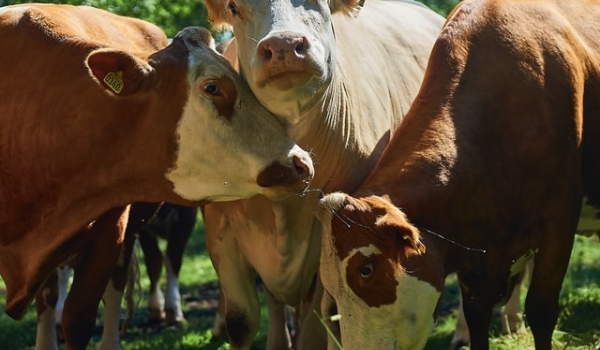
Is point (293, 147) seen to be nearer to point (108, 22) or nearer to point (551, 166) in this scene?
point (551, 166)

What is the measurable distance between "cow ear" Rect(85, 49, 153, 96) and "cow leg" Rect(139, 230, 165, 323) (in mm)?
4441

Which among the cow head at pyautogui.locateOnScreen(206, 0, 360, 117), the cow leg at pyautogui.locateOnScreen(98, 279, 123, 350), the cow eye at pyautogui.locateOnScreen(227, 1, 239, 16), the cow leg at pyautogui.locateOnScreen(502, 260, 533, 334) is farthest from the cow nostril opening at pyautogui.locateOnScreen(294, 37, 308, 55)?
the cow leg at pyautogui.locateOnScreen(502, 260, 533, 334)

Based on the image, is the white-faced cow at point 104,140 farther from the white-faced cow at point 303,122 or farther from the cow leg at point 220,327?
the cow leg at point 220,327

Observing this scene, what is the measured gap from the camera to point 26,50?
683 centimetres

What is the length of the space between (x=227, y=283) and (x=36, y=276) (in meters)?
1.17

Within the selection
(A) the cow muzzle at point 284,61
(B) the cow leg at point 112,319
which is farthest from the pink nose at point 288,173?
(B) the cow leg at point 112,319

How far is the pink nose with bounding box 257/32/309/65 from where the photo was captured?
6121 mm

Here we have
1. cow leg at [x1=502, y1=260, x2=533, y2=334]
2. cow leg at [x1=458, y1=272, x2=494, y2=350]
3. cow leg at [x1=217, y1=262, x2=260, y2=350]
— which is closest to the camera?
cow leg at [x1=458, y1=272, x2=494, y2=350]

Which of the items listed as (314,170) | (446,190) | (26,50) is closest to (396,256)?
(446,190)

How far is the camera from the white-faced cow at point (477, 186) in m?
6.09

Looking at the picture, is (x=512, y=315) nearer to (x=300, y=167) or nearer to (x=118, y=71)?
(x=300, y=167)

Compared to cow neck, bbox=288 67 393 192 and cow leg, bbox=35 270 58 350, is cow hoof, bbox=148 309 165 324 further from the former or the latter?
cow neck, bbox=288 67 393 192

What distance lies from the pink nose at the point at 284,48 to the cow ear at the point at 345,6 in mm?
873

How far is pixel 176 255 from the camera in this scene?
1112cm
